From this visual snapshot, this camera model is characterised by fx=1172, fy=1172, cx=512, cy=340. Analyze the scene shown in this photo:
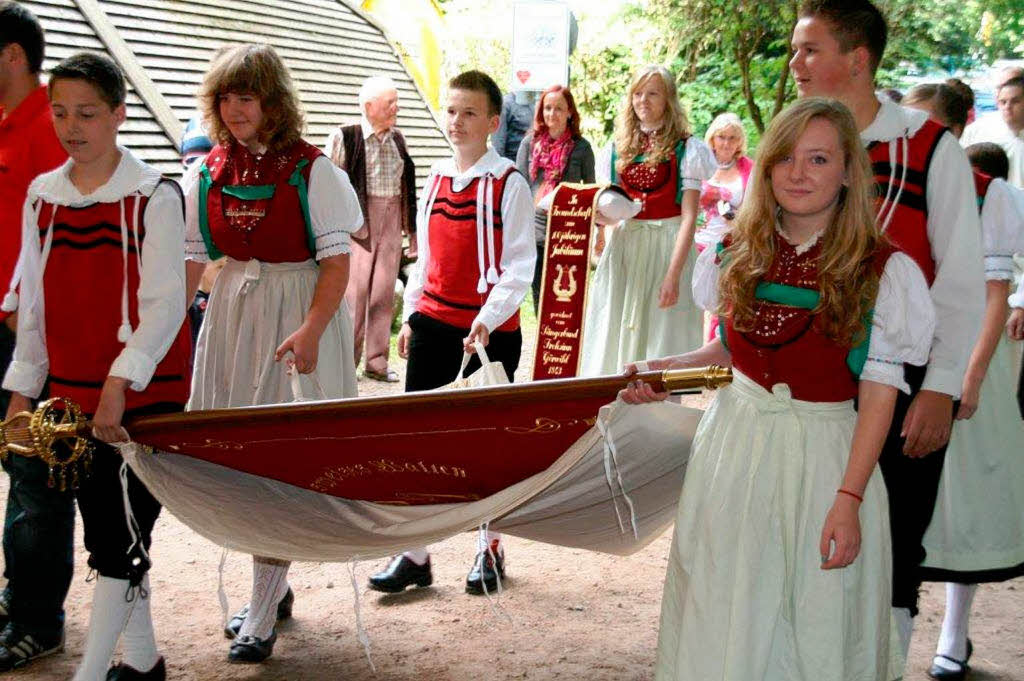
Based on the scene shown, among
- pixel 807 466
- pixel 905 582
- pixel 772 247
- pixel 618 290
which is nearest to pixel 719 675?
Result: pixel 807 466

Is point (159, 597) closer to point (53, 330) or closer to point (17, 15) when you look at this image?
point (53, 330)

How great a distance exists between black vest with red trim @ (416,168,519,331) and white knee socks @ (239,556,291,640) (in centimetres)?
118

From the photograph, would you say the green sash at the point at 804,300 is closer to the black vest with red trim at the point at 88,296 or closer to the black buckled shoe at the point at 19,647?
the black vest with red trim at the point at 88,296

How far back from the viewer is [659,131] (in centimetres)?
619

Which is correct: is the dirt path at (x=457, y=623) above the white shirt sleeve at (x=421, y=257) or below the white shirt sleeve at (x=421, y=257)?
below

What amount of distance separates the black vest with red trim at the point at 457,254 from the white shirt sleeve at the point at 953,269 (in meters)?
1.83

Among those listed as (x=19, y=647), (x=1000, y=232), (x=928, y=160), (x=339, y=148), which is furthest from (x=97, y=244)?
(x=339, y=148)

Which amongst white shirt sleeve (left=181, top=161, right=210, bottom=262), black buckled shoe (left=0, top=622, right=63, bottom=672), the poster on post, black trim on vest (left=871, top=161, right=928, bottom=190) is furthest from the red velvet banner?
the poster on post

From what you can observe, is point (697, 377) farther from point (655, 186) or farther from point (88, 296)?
point (655, 186)

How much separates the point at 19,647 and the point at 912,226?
297 cm

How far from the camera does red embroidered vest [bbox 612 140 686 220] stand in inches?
244

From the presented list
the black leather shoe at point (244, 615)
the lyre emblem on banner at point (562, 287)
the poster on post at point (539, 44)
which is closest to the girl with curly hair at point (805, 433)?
the black leather shoe at point (244, 615)

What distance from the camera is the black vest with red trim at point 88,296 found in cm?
319

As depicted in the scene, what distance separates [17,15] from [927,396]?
3149 mm
